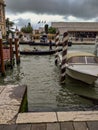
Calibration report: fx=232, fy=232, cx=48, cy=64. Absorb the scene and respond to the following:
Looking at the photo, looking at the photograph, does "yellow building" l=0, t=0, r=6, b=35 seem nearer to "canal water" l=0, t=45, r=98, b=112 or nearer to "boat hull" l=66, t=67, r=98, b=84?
"canal water" l=0, t=45, r=98, b=112

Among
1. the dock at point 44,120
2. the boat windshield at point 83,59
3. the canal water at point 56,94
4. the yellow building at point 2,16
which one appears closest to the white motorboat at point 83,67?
the boat windshield at point 83,59

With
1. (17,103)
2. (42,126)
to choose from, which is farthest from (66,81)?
(42,126)

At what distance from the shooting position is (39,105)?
326 inches

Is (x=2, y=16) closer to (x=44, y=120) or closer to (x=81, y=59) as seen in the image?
(x=81, y=59)

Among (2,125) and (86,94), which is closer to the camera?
(2,125)

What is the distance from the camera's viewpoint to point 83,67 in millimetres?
11461

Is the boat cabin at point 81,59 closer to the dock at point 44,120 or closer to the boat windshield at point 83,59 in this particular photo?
the boat windshield at point 83,59

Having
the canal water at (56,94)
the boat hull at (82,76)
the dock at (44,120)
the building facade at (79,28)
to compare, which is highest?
the building facade at (79,28)

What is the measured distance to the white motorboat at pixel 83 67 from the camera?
10.6m

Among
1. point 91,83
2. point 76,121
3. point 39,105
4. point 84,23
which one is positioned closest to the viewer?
point 76,121

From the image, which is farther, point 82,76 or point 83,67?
point 83,67

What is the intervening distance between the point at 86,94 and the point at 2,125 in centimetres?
653

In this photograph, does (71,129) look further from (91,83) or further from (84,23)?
(84,23)

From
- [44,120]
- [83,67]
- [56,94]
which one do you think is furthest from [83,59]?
[44,120]
